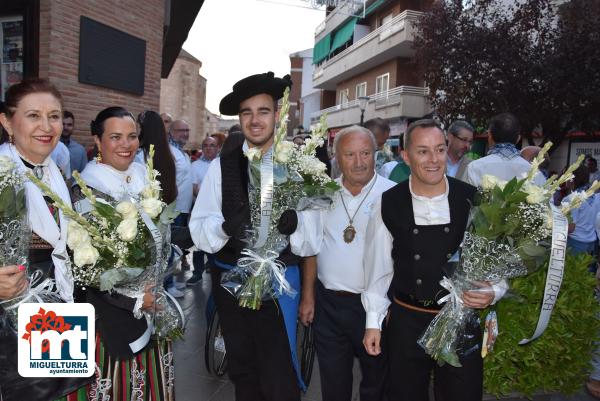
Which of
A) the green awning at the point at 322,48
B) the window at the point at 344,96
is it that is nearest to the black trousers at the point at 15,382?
the window at the point at 344,96

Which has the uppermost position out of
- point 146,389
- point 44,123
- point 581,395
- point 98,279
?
point 44,123

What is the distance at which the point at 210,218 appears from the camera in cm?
284

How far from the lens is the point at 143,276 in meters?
2.31

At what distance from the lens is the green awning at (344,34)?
27812 mm

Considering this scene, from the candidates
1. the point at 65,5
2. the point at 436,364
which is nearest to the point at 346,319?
the point at 436,364

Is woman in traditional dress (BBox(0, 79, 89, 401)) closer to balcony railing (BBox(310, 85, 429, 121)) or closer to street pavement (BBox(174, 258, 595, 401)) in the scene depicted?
street pavement (BBox(174, 258, 595, 401))

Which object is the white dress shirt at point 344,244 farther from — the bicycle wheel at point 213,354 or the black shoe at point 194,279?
the black shoe at point 194,279

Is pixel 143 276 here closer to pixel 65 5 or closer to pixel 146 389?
pixel 146 389

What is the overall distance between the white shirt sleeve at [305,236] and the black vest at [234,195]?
66mm

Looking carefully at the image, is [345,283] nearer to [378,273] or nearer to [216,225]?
[378,273]

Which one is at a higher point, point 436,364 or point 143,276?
point 143,276

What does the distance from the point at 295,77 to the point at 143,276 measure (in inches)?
2076

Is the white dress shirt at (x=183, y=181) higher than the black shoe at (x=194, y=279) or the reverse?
higher

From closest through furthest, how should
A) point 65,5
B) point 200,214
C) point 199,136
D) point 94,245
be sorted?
1. point 94,245
2. point 200,214
3. point 65,5
4. point 199,136
